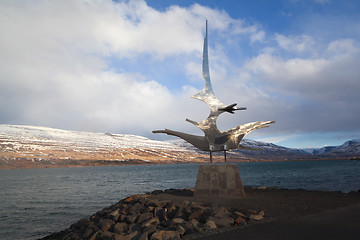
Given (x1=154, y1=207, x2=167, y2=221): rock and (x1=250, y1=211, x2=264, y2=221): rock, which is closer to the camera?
(x1=250, y1=211, x2=264, y2=221): rock

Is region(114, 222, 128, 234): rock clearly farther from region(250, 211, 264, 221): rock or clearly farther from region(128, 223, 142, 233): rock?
region(250, 211, 264, 221): rock

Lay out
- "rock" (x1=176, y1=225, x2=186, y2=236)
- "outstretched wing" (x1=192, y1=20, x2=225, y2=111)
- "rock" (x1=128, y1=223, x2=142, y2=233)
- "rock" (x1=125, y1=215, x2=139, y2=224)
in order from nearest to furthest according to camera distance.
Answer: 1. "rock" (x1=176, y1=225, x2=186, y2=236)
2. "rock" (x1=128, y1=223, x2=142, y2=233)
3. "rock" (x1=125, y1=215, x2=139, y2=224)
4. "outstretched wing" (x1=192, y1=20, x2=225, y2=111)

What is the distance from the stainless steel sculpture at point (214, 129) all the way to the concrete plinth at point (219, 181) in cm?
173

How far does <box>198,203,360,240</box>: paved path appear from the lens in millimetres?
10992

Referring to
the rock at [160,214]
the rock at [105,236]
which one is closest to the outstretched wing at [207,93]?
the rock at [160,214]

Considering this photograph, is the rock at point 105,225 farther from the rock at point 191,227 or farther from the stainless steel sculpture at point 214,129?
the stainless steel sculpture at point 214,129

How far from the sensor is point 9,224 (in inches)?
1046

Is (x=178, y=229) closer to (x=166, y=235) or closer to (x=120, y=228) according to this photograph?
(x=166, y=235)

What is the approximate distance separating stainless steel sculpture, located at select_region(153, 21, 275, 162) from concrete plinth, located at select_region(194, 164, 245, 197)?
1.73 metres

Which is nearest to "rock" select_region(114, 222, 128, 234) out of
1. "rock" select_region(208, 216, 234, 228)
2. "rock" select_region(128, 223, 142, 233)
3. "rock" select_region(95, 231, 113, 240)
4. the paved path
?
"rock" select_region(128, 223, 142, 233)

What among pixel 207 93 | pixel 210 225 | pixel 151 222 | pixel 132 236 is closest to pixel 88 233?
pixel 151 222

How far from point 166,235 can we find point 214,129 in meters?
12.4

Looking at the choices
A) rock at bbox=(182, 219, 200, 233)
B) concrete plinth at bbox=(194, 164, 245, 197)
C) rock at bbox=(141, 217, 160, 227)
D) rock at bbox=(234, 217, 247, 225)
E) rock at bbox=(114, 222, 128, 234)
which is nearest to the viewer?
rock at bbox=(182, 219, 200, 233)

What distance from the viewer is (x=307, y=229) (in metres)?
12.2
